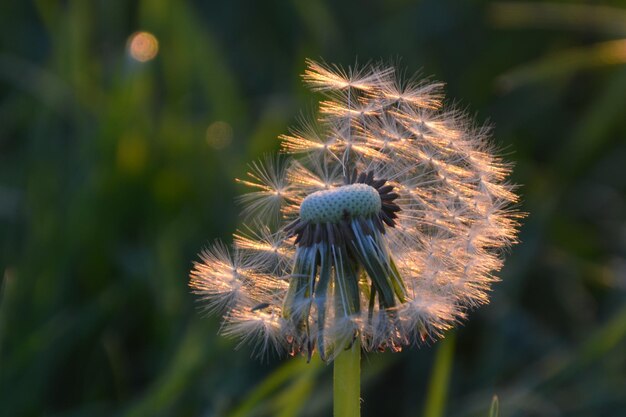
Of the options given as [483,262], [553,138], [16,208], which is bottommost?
[483,262]

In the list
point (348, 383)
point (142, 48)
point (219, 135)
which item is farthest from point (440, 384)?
point (142, 48)

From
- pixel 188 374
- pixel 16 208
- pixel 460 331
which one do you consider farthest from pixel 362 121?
pixel 16 208

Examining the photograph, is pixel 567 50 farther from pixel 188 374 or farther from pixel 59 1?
pixel 188 374

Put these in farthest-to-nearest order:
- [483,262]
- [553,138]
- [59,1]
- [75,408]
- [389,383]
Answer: [59,1]
[553,138]
[389,383]
[75,408]
[483,262]

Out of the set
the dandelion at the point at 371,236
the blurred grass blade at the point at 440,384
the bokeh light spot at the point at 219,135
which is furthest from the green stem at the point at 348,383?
the bokeh light spot at the point at 219,135

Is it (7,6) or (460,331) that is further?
(7,6)

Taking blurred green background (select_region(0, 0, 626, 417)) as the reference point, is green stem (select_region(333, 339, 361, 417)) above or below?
below

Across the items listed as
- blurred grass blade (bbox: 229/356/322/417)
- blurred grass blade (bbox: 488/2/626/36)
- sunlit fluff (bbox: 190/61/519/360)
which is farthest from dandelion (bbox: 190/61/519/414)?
blurred grass blade (bbox: 488/2/626/36)

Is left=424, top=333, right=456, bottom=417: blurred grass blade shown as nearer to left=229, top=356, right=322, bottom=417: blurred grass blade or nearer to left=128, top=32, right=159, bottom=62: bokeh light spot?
left=229, top=356, right=322, bottom=417: blurred grass blade
